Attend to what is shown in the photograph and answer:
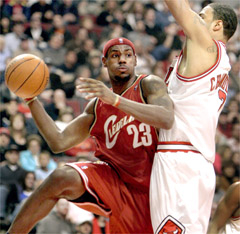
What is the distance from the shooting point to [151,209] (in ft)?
13.9

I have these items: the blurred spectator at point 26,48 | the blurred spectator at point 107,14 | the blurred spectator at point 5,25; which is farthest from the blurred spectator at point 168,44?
the blurred spectator at point 5,25

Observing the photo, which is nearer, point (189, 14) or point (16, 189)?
point (189, 14)

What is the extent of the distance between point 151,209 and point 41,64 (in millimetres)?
1605

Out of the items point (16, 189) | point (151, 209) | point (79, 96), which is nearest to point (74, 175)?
point (151, 209)

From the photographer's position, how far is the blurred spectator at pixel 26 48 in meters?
10.4

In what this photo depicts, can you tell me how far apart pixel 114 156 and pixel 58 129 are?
1.93ft

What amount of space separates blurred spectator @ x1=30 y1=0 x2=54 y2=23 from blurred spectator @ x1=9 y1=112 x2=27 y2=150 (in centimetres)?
416

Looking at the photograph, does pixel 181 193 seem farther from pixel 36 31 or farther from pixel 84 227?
pixel 36 31

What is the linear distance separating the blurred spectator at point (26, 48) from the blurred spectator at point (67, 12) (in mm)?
1738

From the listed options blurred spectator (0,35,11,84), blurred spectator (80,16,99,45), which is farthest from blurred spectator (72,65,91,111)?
blurred spectator (0,35,11,84)

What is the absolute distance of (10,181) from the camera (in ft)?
A: 24.4

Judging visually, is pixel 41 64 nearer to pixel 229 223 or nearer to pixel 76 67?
pixel 229 223

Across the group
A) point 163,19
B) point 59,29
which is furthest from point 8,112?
point 163,19

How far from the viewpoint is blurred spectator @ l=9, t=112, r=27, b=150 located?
842 cm
